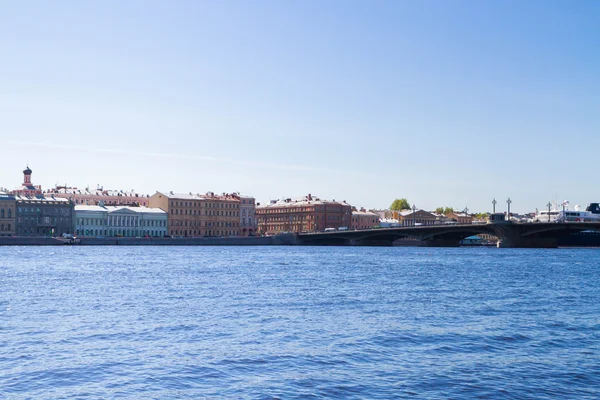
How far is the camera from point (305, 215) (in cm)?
16112

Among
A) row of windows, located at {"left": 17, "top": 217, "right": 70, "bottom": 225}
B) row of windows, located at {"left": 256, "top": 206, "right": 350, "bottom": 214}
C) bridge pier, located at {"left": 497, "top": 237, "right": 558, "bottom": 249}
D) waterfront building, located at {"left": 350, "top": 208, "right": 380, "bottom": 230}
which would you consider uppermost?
row of windows, located at {"left": 256, "top": 206, "right": 350, "bottom": 214}

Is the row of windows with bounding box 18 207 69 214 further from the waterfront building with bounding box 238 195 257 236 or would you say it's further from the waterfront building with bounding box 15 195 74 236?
the waterfront building with bounding box 238 195 257 236

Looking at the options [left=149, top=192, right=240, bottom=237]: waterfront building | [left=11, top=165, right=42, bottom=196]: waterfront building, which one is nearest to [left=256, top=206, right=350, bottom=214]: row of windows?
[left=149, top=192, right=240, bottom=237]: waterfront building

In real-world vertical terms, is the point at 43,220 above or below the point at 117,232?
above

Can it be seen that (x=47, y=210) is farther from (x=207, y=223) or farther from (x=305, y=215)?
(x=305, y=215)

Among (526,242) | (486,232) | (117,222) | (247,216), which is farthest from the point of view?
(247,216)

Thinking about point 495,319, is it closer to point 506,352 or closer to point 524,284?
point 506,352

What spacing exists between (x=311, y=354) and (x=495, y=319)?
8709 millimetres

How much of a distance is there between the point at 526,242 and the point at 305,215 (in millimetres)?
63578

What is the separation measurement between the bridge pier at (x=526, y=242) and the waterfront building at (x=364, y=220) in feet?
220

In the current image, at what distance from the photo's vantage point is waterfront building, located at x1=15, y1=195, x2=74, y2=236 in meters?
117

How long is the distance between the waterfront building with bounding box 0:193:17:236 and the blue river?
8429 cm

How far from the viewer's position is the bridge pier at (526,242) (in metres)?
102

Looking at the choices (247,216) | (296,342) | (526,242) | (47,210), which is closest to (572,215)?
(526,242)
